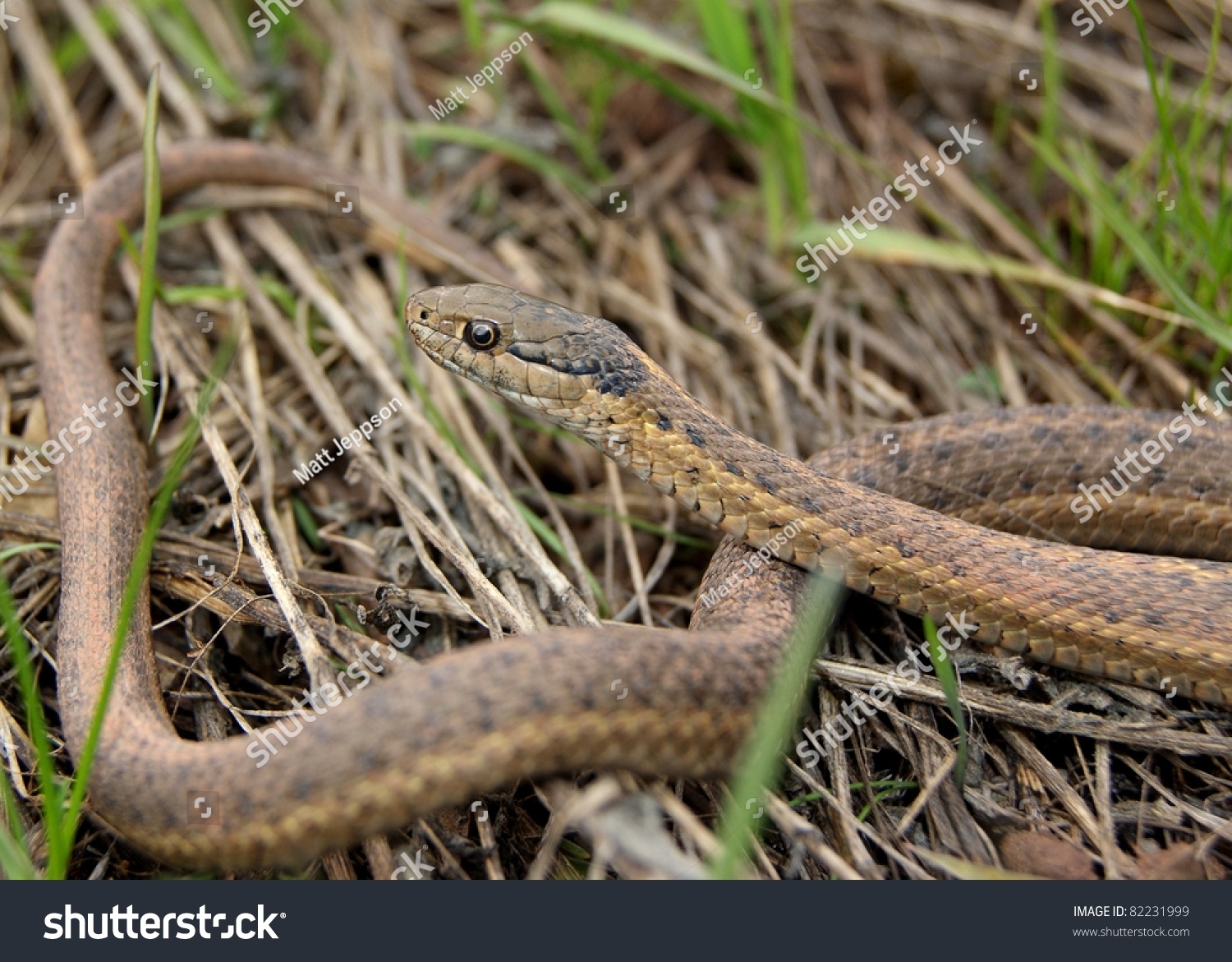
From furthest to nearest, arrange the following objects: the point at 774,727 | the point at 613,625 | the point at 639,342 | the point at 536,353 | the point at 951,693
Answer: the point at 639,342, the point at 536,353, the point at 613,625, the point at 951,693, the point at 774,727

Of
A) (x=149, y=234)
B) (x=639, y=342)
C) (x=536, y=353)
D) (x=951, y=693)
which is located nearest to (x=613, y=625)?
(x=536, y=353)

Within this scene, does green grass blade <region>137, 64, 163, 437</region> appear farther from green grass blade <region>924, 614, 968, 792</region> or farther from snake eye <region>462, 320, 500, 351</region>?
green grass blade <region>924, 614, 968, 792</region>

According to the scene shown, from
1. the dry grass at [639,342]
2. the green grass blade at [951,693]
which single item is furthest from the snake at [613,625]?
the green grass blade at [951,693]

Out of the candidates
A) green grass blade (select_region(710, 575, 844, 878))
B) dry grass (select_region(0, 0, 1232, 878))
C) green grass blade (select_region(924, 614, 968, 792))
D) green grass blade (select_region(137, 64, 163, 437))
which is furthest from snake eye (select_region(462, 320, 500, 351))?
green grass blade (select_region(924, 614, 968, 792))

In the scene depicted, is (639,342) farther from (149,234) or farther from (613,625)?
(149,234)

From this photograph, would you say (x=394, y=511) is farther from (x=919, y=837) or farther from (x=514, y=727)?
(x=919, y=837)

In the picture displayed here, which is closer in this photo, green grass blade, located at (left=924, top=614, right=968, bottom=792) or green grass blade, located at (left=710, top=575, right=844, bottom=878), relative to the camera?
green grass blade, located at (left=710, top=575, right=844, bottom=878)
